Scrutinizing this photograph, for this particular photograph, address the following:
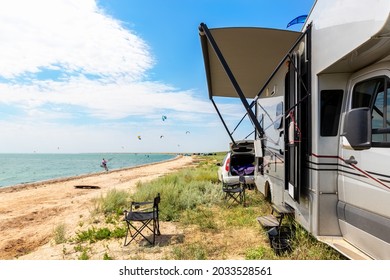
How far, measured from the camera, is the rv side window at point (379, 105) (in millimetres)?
2900

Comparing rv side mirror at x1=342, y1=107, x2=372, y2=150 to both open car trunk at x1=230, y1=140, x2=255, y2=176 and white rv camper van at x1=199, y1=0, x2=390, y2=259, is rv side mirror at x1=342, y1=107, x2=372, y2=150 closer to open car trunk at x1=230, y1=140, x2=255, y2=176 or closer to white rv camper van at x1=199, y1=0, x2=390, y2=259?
white rv camper van at x1=199, y1=0, x2=390, y2=259

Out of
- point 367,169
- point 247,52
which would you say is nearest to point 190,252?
point 367,169

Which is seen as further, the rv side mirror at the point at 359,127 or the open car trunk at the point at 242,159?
the open car trunk at the point at 242,159

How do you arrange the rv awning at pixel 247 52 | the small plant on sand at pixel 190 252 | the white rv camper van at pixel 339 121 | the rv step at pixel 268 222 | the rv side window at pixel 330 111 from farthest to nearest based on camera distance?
the rv awning at pixel 247 52, the rv step at pixel 268 222, the small plant on sand at pixel 190 252, the rv side window at pixel 330 111, the white rv camper van at pixel 339 121

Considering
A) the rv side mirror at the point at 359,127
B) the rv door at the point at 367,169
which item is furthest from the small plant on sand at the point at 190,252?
the rv side mirror at the point at 359,127

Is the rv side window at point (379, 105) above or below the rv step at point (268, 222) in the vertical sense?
above

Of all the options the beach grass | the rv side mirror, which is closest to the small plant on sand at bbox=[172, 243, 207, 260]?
the beach grass

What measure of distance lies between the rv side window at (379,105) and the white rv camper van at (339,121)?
0.4 inches

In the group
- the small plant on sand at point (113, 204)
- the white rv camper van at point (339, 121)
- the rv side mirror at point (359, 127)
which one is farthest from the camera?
the small plant on sand at point (113, 204)

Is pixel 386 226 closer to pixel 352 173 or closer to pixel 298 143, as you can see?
pixel 352 173

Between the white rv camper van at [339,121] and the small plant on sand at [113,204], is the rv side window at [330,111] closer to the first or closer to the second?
the white rv camper van at [339,121]

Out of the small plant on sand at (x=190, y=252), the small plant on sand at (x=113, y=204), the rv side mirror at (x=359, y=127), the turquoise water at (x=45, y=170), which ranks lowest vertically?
the turquoise water at (x=45, y=170)

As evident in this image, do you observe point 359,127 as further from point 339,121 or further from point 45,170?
point 45,170

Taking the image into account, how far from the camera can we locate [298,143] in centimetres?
417
